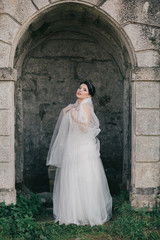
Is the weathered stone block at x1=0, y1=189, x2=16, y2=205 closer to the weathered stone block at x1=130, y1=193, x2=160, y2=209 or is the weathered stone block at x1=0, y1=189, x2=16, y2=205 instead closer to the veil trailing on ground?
the veil trailing on ground

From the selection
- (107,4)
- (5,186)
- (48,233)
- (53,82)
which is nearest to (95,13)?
(107,4)

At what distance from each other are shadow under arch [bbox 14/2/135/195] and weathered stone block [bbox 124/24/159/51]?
0.89 metres

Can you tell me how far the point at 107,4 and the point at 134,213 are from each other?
2992mm

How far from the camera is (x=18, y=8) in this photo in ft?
13.8

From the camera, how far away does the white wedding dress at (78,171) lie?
433 cm

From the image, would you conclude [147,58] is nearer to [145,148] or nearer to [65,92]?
[145,148]

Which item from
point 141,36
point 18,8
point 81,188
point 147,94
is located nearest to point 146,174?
point 81,188

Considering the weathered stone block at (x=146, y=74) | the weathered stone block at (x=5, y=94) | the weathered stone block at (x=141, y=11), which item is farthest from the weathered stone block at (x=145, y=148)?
the weathered stone block at (x=5, y=94)

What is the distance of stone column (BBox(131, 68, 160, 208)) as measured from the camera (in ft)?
14.6

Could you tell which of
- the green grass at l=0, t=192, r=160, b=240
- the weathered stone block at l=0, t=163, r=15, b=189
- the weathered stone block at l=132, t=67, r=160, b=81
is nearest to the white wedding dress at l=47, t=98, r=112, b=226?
the green grass at l=0, t=192, r=160, b=240

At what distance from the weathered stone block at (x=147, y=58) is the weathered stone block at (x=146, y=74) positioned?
8cm

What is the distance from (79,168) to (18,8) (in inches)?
93.6

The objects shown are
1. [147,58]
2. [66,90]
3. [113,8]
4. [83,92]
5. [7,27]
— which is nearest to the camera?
[7,27]

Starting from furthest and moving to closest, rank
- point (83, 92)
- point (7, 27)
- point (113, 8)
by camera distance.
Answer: point (83, 92) < point (113, 8) < point (7, 27)
